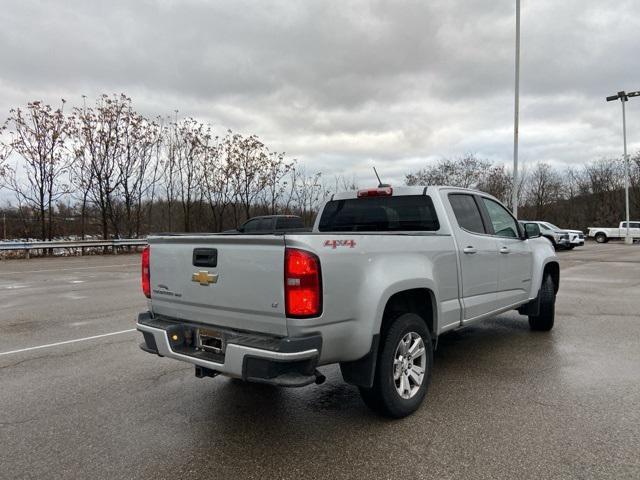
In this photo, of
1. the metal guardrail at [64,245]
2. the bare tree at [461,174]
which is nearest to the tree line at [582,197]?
the bare tree at [461,174]

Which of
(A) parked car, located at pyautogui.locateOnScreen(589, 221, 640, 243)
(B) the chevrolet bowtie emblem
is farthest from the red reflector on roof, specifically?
(A) parked car, located at pyautogui.locateOnScreen(589, 221, 640, 243)

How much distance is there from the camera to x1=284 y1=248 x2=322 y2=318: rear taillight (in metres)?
2.98

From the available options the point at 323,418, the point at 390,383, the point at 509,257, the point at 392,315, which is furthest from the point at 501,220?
the point at 323,418

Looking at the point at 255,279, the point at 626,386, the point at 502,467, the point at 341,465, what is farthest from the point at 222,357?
the point at 626,386

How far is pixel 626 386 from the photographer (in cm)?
432

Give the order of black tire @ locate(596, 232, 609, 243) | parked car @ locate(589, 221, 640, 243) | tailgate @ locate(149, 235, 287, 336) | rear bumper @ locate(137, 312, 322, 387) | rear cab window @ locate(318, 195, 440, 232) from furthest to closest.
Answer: black tire @ locate(596, 232, 609, 243) → parked car @ locate(589, 221, 640, 243) → rear cab window @ locate(318, 195, 440, 232) → tailgate @ locate(149, 235, 287, 336) → rear bumper @ locate(137, 312, 322, 387)

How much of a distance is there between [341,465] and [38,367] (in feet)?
12.8

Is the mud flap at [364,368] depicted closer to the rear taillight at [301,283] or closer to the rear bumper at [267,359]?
the rear bumper at [267,359]

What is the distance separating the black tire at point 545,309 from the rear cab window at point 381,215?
2807 millimetres

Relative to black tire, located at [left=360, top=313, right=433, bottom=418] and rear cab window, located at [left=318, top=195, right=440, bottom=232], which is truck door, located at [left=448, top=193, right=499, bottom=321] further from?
black tire, located at [left=360, top=313, right=433, bottom=418]

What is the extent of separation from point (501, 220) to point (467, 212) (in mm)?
900

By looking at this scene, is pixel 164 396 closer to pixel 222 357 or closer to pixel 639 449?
pixel 222 357

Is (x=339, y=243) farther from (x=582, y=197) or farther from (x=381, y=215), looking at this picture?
(x=582, y=197)

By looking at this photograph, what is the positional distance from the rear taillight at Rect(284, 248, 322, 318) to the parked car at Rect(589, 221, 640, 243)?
42.8 metres
